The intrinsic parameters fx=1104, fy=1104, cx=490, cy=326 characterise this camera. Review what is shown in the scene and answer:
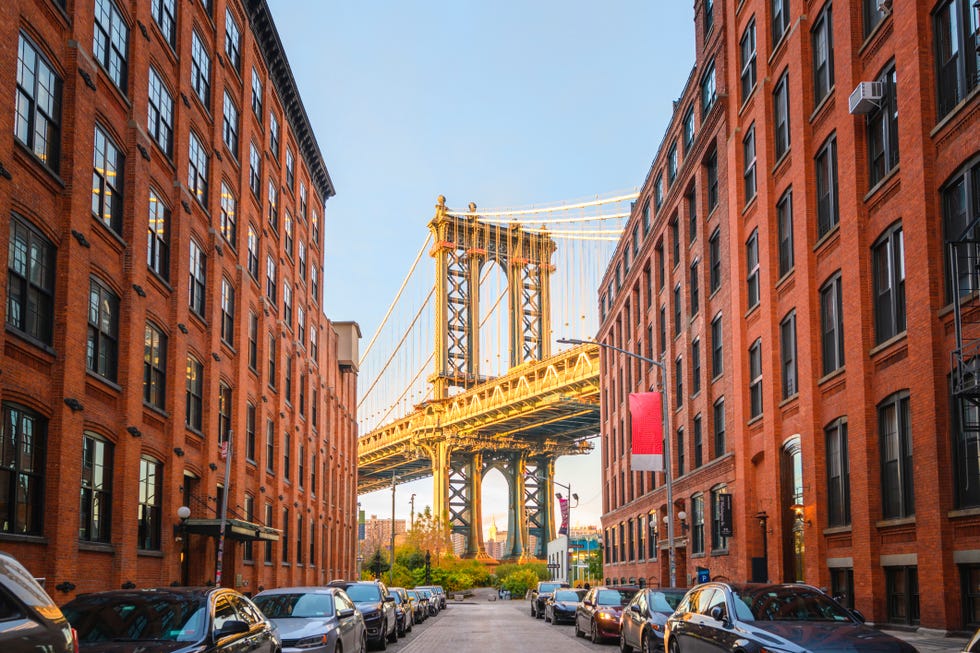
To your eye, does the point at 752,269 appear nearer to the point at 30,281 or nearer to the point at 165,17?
the point at 165,17

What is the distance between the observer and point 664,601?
22172 mm

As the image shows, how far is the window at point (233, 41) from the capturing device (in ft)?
121

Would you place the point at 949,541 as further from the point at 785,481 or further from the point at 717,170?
the point at 717,170

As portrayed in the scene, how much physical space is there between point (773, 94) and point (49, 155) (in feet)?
63.3

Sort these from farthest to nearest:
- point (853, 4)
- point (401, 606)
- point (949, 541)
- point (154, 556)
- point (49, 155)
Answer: point (401, 606) → point (154, 556) → point (853, 4) → point (49, 155) → point (949, 541)

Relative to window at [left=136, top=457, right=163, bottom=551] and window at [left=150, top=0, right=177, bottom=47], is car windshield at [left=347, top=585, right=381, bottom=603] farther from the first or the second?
window at [left=150, top=0, right=177, bottom=47]

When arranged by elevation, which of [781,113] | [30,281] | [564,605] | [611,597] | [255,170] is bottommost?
[564,605]

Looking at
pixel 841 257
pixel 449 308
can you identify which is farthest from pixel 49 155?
pixel 449 308

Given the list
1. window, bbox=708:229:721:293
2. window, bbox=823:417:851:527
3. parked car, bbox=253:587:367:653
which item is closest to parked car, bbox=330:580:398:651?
parked car, bbox=253:587:367:653

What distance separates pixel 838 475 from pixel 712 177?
16067mm

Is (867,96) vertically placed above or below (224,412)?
above

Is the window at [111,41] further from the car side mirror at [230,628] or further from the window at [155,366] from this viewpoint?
the car side mirror at [230,628]

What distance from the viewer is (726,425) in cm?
3572

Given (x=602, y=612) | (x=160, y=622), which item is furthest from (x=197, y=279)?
(x=160, y=622)
